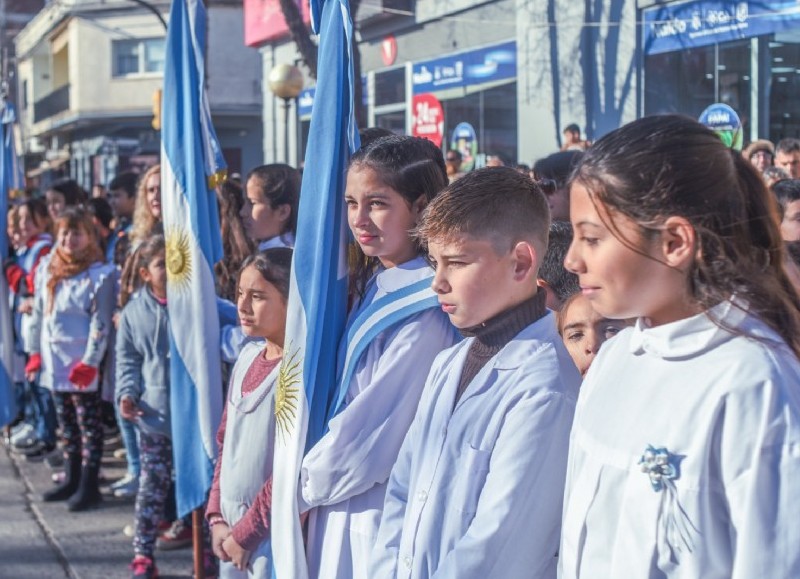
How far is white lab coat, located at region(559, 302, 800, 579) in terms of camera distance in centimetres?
162

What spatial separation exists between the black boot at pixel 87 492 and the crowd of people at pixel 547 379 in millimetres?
2818

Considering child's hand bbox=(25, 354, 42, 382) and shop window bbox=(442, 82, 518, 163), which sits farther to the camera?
shop window bbox=(442, 82, 518, 163)

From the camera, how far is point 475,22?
1553 centimetres

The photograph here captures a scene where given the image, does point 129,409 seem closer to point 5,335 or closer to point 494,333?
Answer: point 5,335

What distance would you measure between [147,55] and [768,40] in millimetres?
28906

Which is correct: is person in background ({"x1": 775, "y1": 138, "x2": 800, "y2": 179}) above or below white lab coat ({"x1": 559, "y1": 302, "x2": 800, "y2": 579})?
above

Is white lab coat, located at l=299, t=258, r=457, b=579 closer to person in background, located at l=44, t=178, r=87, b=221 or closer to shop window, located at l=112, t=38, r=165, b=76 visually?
person in background, located at l=44, t=178, r=87, b=221

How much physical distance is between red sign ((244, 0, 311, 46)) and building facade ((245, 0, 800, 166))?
3.09m

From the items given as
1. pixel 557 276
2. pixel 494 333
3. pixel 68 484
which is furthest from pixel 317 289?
pixel 68 484

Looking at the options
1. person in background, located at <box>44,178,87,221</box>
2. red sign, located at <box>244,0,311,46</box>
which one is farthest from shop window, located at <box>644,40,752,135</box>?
red sign, located at <box>244,0,311,46</box>

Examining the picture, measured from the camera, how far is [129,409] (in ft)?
17.6

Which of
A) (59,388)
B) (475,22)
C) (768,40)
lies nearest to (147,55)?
(475,22)

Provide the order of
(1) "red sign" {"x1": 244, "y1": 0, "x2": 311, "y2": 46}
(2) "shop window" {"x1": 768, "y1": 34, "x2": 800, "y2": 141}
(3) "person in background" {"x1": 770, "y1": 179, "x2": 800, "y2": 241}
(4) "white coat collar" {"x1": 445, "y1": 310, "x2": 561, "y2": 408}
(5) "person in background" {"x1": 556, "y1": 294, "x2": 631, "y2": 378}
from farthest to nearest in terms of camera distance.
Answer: (1) "red sign" {"x1": 244, "y1": 0, "x2": 311, "y2": 46}, (2) "shop window" {"x1": 768, "y1": 34, "x2": 800, "y2": 141}, (3) "person in background" {"x1": 770, "y1": 179, "x2": 800, "y2": 241}, (5) "person in background" {"x1": 556, "y1": 294, "x2": 631, "y2": 378}, (4) "white coat collar" {"x1": 445, "y1": 310, "x2": 561, "y2": 408}

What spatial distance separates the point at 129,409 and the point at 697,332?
406cm
